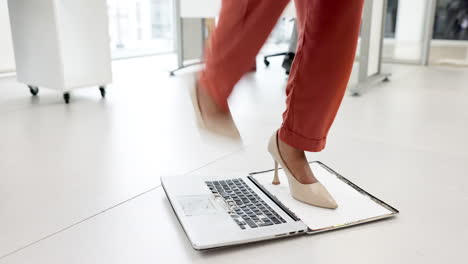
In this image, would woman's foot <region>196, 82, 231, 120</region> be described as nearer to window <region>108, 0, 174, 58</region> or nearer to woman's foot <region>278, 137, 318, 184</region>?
woman's foot <region>278, 137, 318, 184</region>

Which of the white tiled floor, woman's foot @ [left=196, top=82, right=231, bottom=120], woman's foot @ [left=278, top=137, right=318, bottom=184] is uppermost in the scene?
woman's foot @ [left=196, top=82, right=231, bottom=120]

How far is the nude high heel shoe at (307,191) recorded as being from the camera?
35.8 inches

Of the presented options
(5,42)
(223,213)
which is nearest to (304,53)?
(223,213)

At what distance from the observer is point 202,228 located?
0.81m

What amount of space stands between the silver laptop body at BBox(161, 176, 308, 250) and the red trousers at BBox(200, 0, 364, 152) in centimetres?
16

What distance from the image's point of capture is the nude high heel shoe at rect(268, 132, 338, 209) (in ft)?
2.98

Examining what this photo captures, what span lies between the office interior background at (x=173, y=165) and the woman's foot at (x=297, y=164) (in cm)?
15

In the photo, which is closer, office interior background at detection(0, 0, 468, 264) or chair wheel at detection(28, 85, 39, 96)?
office interior background at detection(0, 0, 468, 264)

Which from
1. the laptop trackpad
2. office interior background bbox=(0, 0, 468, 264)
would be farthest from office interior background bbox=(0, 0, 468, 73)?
the laptop trackpad

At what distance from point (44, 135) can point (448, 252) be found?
1293 mm

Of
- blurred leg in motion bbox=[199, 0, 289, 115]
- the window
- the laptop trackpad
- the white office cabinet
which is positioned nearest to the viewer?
blurred leg in motion bbox=[199, 0, 289, 115]

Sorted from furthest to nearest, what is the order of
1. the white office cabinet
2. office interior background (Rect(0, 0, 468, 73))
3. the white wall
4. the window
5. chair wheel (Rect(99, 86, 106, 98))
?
1. the window
2. office interior background (Rect(0, 0, 468, 73))
3. the white wall
4. chair wheel (Rect(99, 86, 106, 98))
5. the white office cabinet

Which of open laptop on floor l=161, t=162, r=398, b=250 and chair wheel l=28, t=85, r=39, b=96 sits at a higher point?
chair wheel l=28, t=85, r=39, b=96

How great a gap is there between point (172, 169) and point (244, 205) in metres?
0.34
